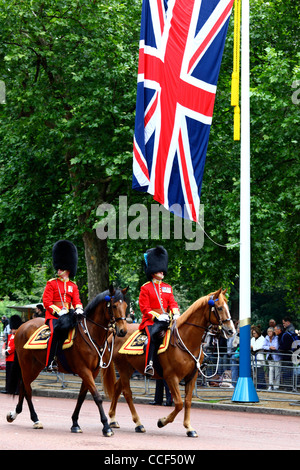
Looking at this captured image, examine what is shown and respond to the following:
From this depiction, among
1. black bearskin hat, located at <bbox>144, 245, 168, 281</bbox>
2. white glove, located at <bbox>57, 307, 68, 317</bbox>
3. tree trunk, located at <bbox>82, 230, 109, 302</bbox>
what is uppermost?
tree trunk, located at <bbox>82, 230, 109, 302</bbox>

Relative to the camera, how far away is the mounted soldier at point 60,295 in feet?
45.1

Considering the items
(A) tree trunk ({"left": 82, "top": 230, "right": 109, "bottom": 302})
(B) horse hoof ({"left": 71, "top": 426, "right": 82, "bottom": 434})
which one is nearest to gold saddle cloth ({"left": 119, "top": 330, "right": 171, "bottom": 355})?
(B) horse hoof ({"left": 71, "top": 426, "right": 82, "bottom": 434})

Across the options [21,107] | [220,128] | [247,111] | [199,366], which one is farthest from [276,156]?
[199,366]

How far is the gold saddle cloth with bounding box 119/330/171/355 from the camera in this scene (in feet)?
45.0

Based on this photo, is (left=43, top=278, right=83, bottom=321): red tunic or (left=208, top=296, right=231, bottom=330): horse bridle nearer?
(left=208, top=296, right=231, bottom=330): horse bridle

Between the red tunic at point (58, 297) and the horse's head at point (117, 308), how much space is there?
98 cm

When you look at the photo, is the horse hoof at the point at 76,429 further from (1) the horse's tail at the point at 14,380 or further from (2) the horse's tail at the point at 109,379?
(1) the horse's tail at the point at 14,380

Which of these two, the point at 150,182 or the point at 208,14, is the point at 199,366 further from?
the point at 208,14

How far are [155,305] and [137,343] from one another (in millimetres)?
705

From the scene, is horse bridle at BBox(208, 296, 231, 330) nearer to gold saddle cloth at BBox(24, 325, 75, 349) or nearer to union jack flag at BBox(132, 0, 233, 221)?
gold saddle cloth at BBox(24, 325, 75, 349)

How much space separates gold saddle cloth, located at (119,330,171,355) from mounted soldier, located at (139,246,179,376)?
0.29ft

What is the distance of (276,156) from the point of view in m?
24.0

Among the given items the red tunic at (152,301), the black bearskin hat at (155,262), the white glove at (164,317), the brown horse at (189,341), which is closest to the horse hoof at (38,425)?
the brown horse at (189,341)
